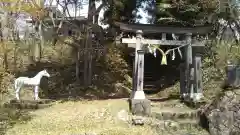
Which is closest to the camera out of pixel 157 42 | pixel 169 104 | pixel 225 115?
pixel 225 115

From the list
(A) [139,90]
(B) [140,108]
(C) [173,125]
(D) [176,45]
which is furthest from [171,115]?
(D) [176,45]

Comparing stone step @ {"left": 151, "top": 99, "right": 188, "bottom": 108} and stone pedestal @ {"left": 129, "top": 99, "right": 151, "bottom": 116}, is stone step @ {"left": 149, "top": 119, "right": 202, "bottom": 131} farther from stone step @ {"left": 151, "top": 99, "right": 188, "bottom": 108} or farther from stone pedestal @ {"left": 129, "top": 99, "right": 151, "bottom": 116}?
stone step @ {"left": 151, "top": 99, "right": 188, "bottom": 108}

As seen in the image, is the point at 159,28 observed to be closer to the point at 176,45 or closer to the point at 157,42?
the point at 157,42

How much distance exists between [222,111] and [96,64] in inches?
469

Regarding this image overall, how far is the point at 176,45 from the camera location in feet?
53.6

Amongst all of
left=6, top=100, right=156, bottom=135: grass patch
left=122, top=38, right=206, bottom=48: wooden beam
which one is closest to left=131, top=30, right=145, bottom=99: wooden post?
left=122, top=38, right=206, bottom=48: wooden beam

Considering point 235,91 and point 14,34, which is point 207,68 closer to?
point 235,91

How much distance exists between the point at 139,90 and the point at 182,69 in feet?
12.1

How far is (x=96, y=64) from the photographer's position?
2245cm

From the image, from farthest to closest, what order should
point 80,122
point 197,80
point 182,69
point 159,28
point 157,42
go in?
point 182,69, point 197,80, point 159,28, point 157,42, point 80,122

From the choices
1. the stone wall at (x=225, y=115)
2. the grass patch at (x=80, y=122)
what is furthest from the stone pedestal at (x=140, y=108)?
the stone wall at (x=225, y=115)

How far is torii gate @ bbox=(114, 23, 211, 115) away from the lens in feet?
48.5

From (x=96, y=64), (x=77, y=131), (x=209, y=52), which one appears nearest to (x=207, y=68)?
(x=209, y=52)

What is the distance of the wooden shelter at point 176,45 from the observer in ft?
50.2
